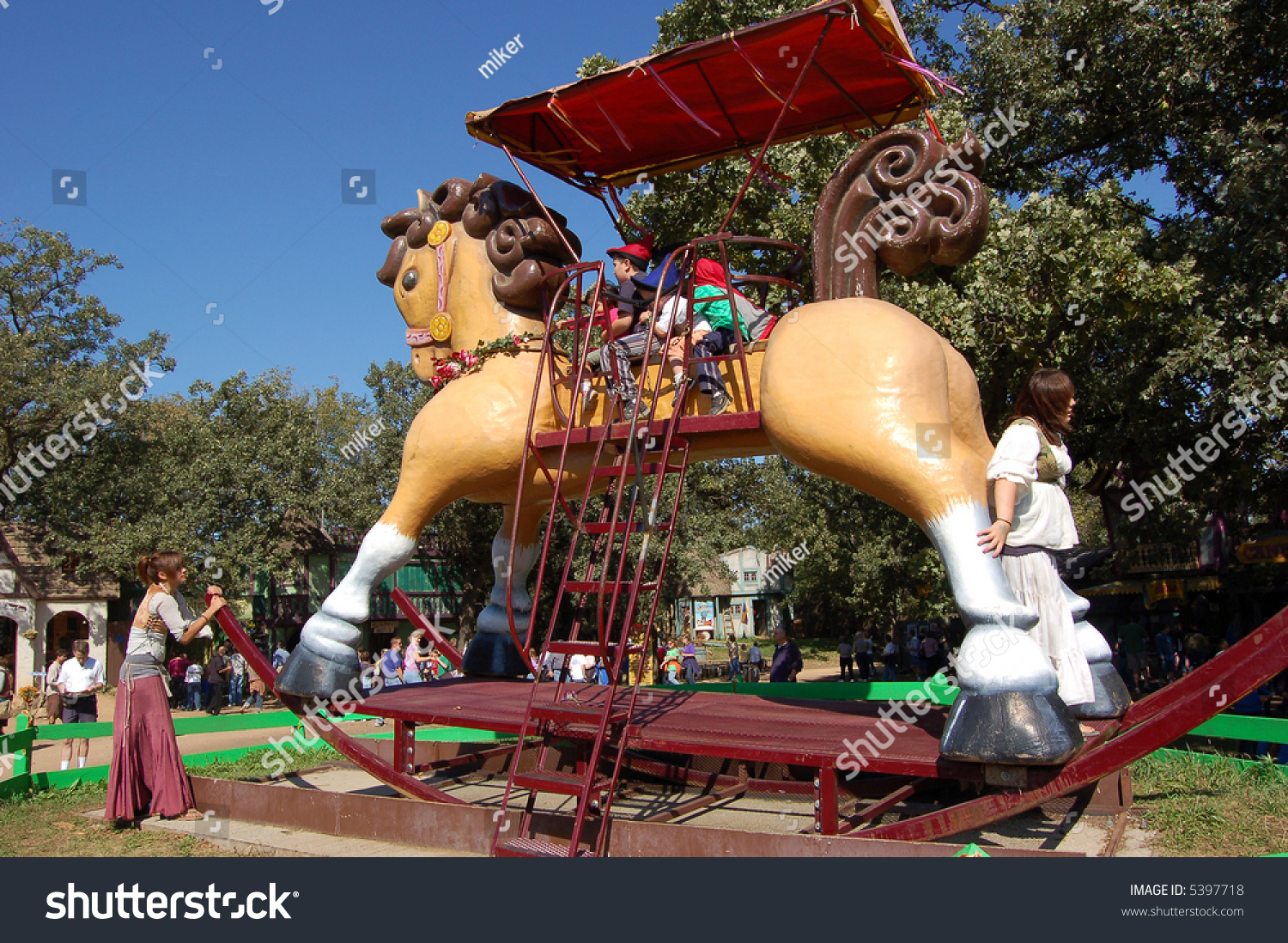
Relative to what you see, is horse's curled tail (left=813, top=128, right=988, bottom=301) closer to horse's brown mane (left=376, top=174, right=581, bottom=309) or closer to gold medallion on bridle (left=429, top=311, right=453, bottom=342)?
horse's brown mane (left=376, top=174, right=581, bottom=309)

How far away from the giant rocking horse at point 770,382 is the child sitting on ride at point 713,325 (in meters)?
0.14

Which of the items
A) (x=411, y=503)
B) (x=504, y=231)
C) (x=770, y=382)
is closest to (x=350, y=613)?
(x=411, y=503)

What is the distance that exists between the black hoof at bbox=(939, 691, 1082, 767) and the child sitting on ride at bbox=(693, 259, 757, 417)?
7.18 ft

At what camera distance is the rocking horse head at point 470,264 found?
6500mm

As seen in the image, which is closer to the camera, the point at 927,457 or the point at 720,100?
the point at 927,457

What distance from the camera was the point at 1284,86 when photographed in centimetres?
891

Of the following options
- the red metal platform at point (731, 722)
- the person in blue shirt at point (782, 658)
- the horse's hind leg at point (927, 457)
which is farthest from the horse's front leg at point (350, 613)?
the person in blue shirt at point (782, 658)

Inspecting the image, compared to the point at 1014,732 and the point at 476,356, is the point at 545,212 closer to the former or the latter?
the point at 476,356

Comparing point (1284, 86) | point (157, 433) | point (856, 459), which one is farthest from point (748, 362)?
Answer: point (157, 433)

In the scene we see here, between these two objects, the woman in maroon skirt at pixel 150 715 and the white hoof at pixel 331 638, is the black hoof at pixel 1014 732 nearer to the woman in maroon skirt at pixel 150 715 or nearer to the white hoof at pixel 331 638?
the white hoof at pixel 331 638

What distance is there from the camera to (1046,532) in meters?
4.55

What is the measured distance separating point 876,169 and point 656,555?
15375 mm

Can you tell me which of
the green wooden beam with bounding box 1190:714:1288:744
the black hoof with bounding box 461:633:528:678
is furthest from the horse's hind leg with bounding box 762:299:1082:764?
the black hoof with bounding box 461:633:528:678

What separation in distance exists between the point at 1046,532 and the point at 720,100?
3.54 meters
